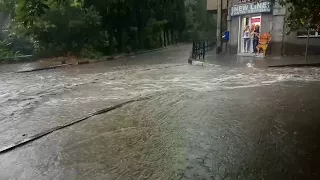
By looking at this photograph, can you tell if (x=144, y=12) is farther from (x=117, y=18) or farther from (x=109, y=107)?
(x=109, y=107)

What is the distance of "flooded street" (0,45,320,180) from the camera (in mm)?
4996

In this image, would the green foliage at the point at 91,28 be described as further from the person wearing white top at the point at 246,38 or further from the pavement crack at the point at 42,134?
the pavement crack at the point at 42,134

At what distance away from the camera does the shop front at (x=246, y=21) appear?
2395 cm

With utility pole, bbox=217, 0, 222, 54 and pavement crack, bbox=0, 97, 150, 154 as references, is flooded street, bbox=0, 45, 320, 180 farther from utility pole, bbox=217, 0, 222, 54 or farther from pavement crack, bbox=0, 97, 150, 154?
utility pole, bbox=217, 0, 222, 54

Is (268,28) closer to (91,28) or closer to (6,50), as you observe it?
(91,28)

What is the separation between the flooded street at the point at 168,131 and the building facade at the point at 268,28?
1085 centimetres

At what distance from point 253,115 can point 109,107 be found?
363 cm

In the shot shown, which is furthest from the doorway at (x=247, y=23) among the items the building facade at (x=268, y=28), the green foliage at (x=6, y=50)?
the green foliage at (x=6, y=50)

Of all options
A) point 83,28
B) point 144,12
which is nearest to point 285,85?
point 83,28

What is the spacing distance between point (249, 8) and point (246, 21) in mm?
1489

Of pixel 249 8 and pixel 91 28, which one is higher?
pixel 249 8

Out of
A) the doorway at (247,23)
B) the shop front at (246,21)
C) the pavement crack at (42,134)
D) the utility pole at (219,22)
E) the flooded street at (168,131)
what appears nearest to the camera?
the flooded street at (168,131)

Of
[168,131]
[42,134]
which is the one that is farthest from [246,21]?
[42,134]

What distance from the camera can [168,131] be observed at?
6.89 metres
